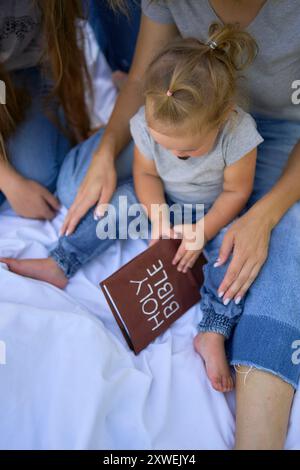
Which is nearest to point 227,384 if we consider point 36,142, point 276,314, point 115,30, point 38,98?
point 276,314

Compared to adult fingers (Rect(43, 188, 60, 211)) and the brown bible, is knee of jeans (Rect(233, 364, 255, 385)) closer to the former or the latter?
the brown bible

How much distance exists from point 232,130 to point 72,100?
1.72 feet

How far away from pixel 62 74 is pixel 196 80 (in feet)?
1.59

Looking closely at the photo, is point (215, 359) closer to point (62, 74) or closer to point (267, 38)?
point (267, 38)

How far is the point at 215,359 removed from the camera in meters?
0.98

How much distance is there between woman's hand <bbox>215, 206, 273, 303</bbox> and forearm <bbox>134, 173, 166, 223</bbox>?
18cm

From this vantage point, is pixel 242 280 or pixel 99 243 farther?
pixel 99 243

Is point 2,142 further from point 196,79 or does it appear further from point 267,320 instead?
point 267,320

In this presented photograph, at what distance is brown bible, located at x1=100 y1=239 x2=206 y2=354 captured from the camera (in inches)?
40.7

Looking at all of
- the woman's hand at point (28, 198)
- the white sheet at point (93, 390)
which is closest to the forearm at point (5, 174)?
the woman's hand at point (28, 198)

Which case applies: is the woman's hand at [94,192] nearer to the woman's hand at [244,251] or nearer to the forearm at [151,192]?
the forearm at [151,192]

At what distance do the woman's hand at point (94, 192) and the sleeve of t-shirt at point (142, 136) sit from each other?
0.12 meters

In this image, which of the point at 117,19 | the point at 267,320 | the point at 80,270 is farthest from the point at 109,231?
the point at 117,19

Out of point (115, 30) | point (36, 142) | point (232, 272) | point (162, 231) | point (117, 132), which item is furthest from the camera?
point (115, 30)
